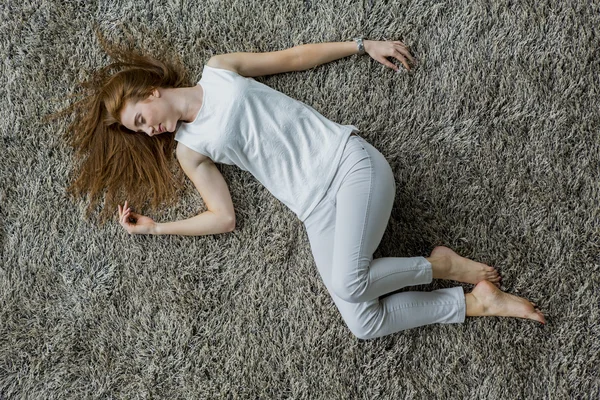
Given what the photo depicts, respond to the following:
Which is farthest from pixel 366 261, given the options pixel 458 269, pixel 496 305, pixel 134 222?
pixel 134 222

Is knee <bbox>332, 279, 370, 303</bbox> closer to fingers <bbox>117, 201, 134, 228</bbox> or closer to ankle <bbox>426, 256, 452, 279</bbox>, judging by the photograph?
ankle <bbox>426, 256, 452, 279</bbox>

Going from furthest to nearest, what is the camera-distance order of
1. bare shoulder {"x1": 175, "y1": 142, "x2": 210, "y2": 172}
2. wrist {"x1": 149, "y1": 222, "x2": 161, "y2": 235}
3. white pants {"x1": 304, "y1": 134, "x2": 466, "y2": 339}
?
wrist {"x1": 149, "y1": 222, "x2": 161, "y2": 235} → bare shoulder {"x1": 175, "y1": 142, "x2": 210, "y2": 172} → white pants {"x1": 304, "y1": 134, "x2": 466, "y2": 339}

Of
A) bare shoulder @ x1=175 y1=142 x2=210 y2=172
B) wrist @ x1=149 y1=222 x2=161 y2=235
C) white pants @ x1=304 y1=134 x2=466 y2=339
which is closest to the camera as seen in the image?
white pants @ x1=304 y1=134 x2=466 y2=339

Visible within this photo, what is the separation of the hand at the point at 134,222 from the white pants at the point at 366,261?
555mm

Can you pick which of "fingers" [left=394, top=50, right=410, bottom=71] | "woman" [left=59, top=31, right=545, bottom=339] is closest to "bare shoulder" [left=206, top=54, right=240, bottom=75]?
"woman" [left=59, top=31, right=545, bottom=339]

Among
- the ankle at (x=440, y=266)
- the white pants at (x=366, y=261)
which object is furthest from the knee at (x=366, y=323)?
the ankle at (x=440, y=266)

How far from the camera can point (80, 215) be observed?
5.37 ft

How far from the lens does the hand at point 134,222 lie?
62.1 inches

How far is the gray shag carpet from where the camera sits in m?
1.46

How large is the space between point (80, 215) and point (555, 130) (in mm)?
1650

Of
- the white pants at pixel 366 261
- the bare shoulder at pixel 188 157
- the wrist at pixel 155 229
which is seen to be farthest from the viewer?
the wrist at pixel 155 229

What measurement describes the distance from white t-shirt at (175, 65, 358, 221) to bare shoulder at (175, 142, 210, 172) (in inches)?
0.9

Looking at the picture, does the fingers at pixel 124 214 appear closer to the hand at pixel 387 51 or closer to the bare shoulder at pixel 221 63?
the bare shoulder at pixel 221 63

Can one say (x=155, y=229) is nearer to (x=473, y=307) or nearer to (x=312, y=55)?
(x=312, y=55)
